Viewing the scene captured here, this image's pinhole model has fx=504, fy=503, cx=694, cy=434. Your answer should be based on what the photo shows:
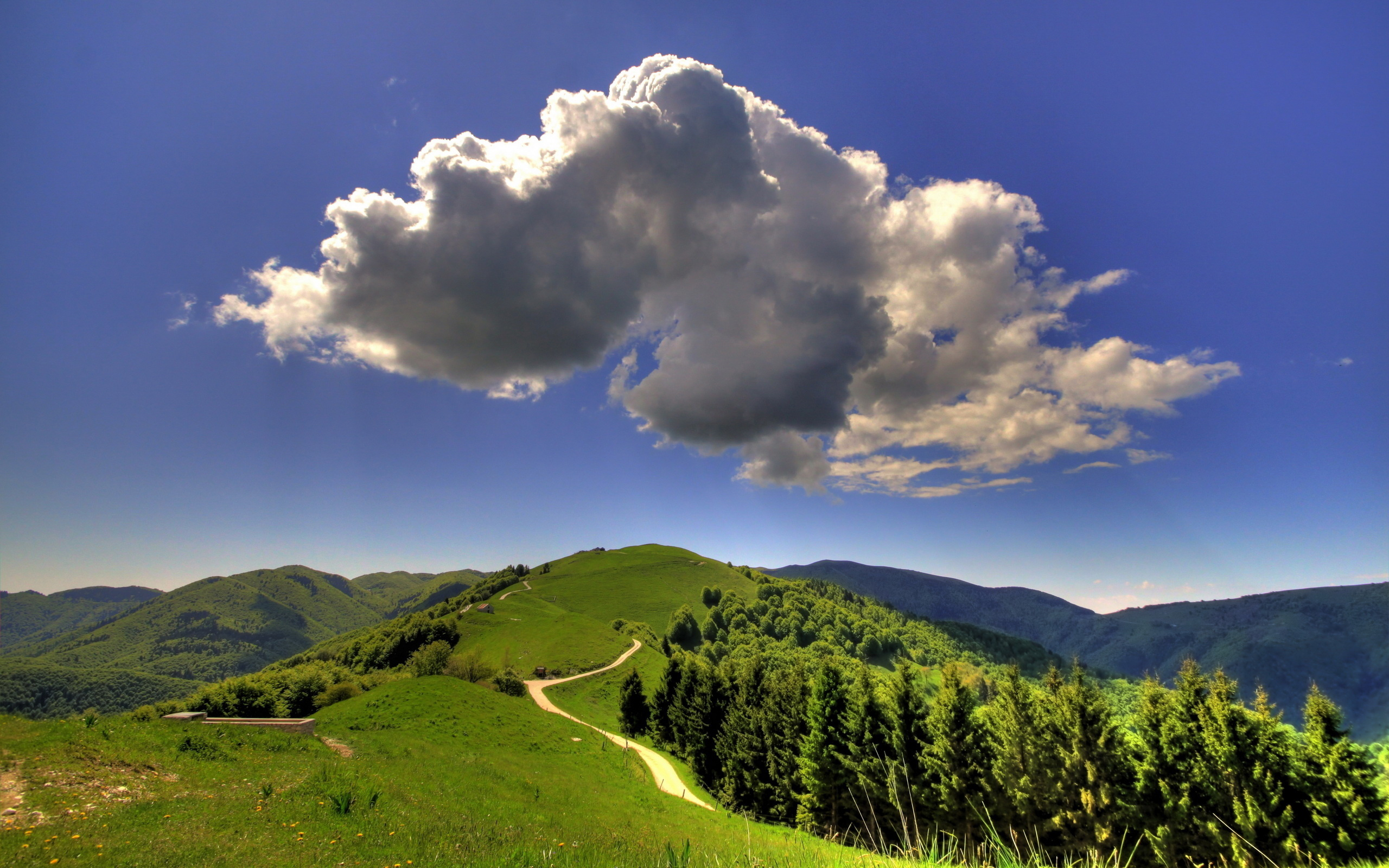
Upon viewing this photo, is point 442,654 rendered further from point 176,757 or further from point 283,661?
point 283,661

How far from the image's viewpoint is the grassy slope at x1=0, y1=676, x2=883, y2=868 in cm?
1151

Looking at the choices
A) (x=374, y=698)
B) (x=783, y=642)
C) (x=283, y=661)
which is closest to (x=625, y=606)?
(x=783, y=642)

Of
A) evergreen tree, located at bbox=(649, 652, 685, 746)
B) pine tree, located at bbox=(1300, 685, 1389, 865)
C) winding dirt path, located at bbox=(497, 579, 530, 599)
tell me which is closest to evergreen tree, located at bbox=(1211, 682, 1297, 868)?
pine tree, located at bbox=(1300, 685, 1389, 865)

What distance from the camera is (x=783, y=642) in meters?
146

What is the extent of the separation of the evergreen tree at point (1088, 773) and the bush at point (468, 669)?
7092cm

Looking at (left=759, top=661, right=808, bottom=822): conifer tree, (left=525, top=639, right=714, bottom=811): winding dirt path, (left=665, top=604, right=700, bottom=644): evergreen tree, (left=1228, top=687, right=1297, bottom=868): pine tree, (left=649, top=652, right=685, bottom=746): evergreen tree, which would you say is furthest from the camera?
(left=665, top=604, right=700, bottom=644): evergreen tree

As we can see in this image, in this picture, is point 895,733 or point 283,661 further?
point 283,661

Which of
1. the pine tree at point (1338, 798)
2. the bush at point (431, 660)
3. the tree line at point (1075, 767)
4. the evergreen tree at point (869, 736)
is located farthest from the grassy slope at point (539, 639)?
the pine tree at point (1338, 798)

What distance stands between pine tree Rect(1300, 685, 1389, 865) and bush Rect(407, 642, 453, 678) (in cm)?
8141

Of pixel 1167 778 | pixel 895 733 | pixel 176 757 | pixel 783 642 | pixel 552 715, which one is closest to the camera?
pixel 176 757

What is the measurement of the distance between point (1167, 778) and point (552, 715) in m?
49.7

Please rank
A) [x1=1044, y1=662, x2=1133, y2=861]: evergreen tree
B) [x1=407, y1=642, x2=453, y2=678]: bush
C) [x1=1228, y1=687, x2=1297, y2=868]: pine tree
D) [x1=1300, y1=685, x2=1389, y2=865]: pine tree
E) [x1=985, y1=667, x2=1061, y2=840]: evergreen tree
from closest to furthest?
[x1=1300, y1=685, x2=1389, y2=865]: pine tree → [x1=1228, y1=687, x2=1297, y2=868]: pine tree → [x1=1044, y1=662, x2=1133, y2=861]: evergreen tree → [x1=985, y1=667, x2=1061, y2=840]: evergreen tree → [x1=407, y1=642, x2=453, y2=678]: bush

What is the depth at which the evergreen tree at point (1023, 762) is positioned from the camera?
2581 centimetres

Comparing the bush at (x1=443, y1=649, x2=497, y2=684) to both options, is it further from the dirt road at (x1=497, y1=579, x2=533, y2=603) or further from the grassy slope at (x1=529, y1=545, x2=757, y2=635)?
the dirt road at (x1=497, y1=579, x2=533, y2=603)
